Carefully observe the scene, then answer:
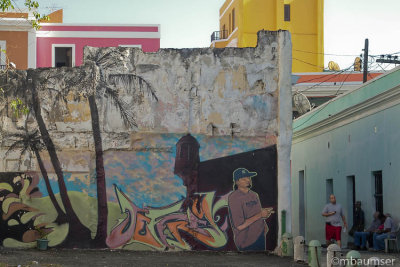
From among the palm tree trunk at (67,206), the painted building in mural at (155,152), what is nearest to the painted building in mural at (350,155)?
the painted building in mural at (155,152)

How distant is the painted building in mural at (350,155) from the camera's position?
61.4ft

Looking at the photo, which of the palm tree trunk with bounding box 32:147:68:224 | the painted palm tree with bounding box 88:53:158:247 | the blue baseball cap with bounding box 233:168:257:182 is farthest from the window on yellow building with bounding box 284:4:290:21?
the palm tree trunk with bounding box 32:147:68:224

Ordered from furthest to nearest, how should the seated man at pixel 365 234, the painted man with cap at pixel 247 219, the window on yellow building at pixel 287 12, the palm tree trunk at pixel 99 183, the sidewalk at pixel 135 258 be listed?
the window on yellow building at pixel 287 12 < the seated man at pixel 365 234 < the palm tree trunk at pixel 99 183 < the painted man with cap at pixel 247 219 < the sidewalk at pixel 135 258

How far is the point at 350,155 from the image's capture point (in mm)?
22109

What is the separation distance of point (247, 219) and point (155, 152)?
2649mm

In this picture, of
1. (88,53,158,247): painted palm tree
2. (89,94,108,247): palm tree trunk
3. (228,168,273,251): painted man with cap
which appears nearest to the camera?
(228,168,273,251): painted man with cap

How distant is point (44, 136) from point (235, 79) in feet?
15.5

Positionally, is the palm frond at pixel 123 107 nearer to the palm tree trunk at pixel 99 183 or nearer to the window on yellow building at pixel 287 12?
the palm tree trunk at pixel 99 183

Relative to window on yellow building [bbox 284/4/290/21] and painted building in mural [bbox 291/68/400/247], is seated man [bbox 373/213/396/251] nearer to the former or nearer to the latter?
painted building in mural [bbox 291/68/400/247]

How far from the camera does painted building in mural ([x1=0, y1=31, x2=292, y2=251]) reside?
17406mm

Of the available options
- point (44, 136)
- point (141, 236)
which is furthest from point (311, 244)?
→ point (44, 136)

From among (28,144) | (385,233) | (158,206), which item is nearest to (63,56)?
(28,144)

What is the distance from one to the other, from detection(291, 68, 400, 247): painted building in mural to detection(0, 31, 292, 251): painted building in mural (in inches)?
116

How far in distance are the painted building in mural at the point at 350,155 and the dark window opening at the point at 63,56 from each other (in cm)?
1169
